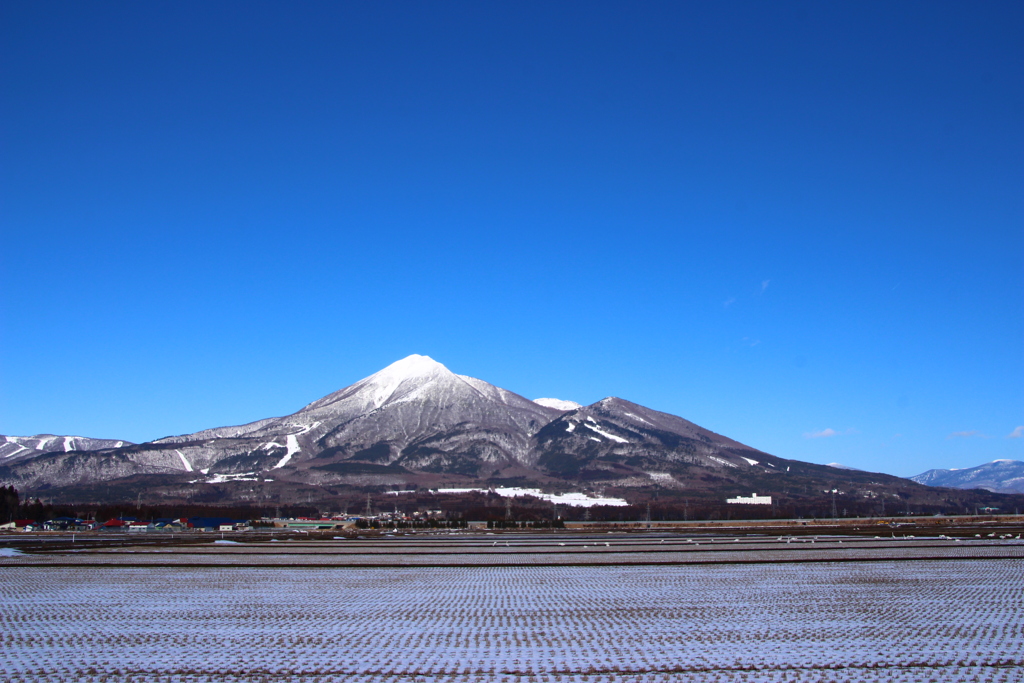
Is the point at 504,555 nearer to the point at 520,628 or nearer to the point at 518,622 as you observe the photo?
the point at 518,622

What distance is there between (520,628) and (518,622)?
1282 mm

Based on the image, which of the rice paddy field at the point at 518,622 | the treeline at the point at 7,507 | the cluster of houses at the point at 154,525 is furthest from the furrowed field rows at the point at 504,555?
the treeline at the point at 7,507

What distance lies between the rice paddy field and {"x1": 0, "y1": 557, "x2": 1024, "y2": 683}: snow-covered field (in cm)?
10

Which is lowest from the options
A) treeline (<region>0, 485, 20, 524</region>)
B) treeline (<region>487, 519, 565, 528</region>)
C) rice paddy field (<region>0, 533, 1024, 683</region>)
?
treeline (<region>487, 519, 565, 528</region>)

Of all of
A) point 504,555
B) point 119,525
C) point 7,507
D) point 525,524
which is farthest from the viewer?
point 119,525

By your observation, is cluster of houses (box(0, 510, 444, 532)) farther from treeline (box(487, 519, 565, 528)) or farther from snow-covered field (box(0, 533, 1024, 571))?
snow-covered field (box(0, 533, 1024, 571))

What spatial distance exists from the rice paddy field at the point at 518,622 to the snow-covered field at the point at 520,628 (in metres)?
0.10

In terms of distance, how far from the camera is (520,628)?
2380cm

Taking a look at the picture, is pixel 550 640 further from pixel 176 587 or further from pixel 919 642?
pixel 176 587

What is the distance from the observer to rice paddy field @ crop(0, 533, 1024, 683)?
18.0m

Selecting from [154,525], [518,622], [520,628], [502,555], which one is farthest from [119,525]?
[520,628]

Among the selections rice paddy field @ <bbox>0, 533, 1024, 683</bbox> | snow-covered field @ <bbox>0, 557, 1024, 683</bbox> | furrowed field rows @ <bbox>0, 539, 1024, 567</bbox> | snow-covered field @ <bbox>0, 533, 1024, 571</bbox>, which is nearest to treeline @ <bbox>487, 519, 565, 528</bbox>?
snow-covered field @ <bbox>0, 533, 1024, 571</bbox>

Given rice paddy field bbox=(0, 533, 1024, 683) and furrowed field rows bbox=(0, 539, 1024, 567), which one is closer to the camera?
rice paddy field bbox=(0, 533, 1024, 683)

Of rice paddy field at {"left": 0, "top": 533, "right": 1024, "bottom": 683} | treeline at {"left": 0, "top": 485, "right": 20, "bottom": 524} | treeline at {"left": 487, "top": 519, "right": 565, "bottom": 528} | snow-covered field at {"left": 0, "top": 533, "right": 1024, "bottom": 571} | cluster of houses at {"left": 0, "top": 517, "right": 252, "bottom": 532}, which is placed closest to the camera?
rice paddy field at {"left": 0, "top": 533, "right": 1024, "bottom": 683}
